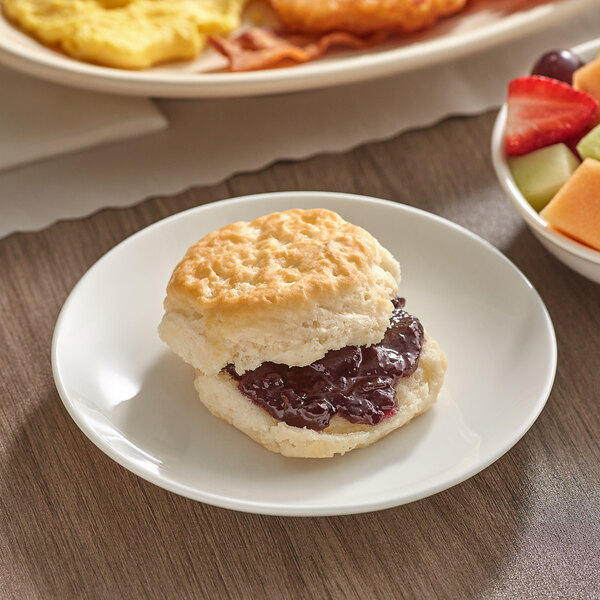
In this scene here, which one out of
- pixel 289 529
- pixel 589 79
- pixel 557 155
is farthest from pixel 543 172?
pixel 289 529

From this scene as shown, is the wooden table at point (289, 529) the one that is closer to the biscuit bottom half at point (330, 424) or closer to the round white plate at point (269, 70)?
the biscuit bottom half at point (330, 424)

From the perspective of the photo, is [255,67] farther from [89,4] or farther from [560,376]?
[560,376]

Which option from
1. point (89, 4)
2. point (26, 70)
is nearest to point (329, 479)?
point (26, 70)

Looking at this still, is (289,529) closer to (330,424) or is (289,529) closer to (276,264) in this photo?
(330,424)

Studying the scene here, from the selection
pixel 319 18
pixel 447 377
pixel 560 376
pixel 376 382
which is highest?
pixel 319 18

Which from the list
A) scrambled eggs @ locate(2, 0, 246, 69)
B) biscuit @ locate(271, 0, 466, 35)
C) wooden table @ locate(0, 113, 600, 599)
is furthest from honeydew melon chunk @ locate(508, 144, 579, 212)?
scrambled eggs @ locate(2, 0, 246, 69)

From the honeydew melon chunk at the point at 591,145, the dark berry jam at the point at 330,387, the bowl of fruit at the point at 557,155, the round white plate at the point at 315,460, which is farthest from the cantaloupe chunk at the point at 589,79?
the dark berry jam at the point at 330,387

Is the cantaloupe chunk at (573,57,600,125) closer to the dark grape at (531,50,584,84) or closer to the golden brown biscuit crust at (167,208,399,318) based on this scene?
the dark grape at (531,50,584,84)

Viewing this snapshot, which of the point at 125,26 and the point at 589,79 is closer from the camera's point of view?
the point at 589,79
